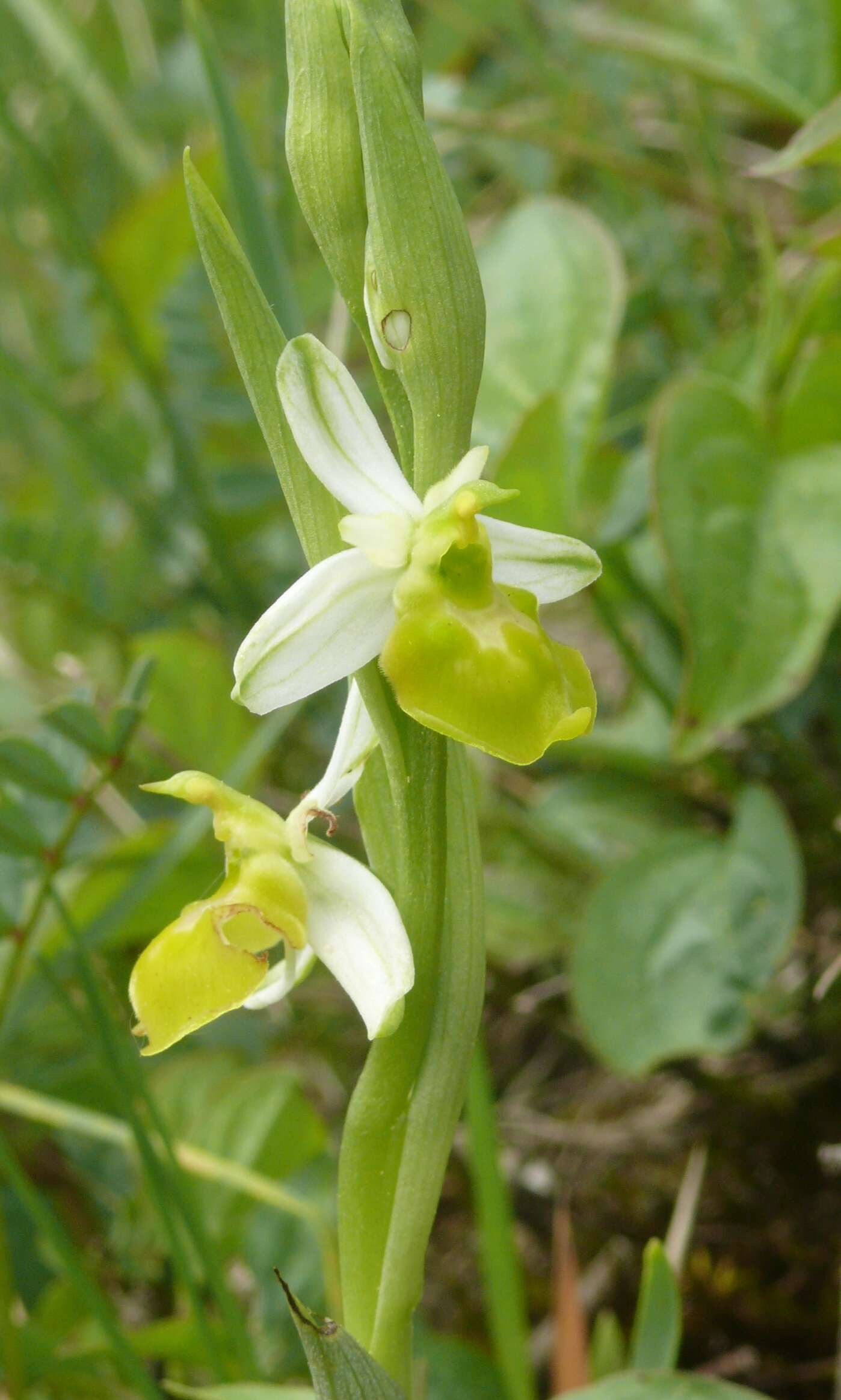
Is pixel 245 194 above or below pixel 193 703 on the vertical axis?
above

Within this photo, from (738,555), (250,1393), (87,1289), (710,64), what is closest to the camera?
(250,1393)

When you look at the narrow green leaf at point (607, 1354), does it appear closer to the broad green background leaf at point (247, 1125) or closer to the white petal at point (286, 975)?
the broad green background leaf at point (247, 1125)

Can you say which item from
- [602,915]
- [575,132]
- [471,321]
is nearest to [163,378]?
[575,132]

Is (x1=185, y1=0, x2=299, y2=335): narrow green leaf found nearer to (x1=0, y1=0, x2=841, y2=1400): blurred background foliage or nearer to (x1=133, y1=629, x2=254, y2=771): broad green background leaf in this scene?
(x1=0, y1=0, x2=841, y2=1400): blurred background foliage

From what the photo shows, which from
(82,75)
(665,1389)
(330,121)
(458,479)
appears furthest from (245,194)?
(82,75)

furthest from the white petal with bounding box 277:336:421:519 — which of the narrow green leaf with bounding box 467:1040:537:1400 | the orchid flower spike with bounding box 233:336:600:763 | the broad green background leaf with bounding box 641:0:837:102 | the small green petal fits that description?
the broad green background leaf with bounding box 641:0:837:102

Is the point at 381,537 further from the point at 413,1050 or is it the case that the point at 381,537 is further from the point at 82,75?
the point at 82,75

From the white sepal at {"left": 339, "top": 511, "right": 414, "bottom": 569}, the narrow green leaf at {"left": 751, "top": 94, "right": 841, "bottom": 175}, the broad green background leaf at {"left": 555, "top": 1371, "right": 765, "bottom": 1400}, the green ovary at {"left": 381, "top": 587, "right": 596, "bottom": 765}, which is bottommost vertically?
the broad green background leaf at {"left": 555, "top": 1371, "right": 765, "bottom": 1400}
